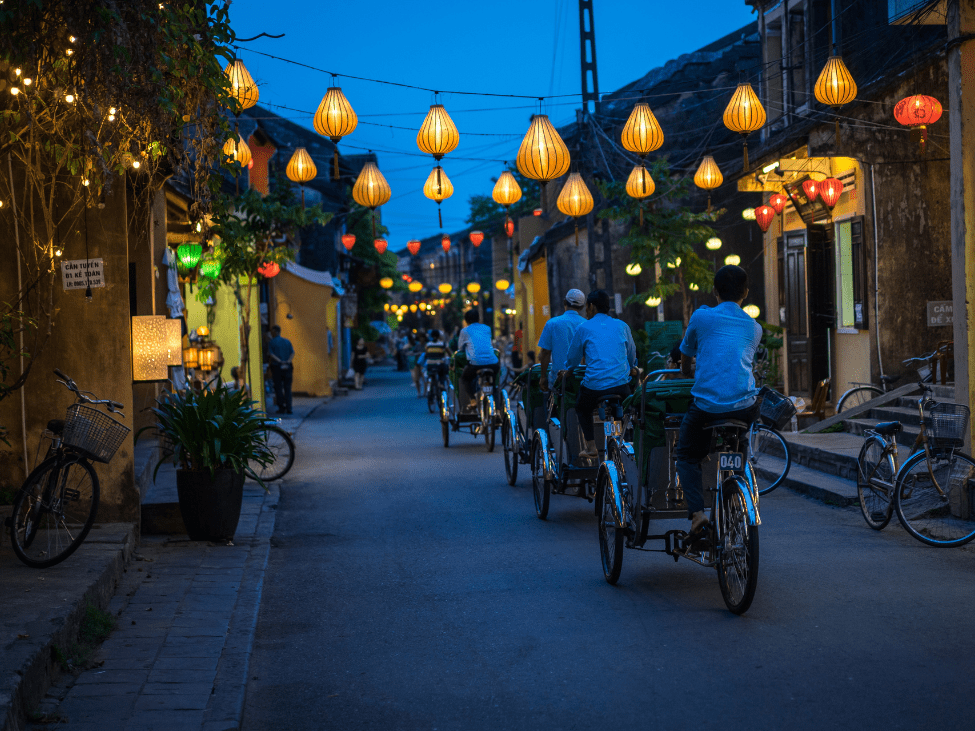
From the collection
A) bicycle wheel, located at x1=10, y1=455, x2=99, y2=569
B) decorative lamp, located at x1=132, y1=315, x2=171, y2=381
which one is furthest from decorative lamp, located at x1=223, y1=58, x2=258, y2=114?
bicycle wheel, located at x1=10, y1=455, x2=99, y2=569

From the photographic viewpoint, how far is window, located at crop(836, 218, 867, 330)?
14.4 meters

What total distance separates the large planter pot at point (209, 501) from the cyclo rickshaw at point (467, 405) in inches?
248

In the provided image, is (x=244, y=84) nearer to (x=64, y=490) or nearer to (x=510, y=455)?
(x=510, y=455)

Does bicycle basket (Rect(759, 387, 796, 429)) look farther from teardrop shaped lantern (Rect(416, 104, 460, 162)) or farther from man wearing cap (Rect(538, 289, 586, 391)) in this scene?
teardrop shaped lantern (Rect(416, 104, 460, 162))

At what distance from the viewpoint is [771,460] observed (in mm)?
11906

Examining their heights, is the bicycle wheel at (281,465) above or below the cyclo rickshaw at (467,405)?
below

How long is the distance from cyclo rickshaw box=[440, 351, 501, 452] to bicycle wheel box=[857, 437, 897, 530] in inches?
254

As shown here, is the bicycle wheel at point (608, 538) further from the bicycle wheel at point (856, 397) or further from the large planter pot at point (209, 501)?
the bicycle wheel at point (856, 397)

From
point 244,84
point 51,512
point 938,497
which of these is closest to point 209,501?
point 51,512

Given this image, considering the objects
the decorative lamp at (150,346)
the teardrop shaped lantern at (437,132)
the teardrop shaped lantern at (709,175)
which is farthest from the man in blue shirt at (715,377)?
the teardrop shaped lantern at (709,175)

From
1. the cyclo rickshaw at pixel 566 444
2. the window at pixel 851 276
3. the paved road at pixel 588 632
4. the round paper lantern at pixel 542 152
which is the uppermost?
the round paper lantern at pixel 542 152

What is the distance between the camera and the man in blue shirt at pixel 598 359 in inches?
330

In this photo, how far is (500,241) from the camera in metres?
62.2

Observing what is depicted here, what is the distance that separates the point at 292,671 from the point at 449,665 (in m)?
0.79
